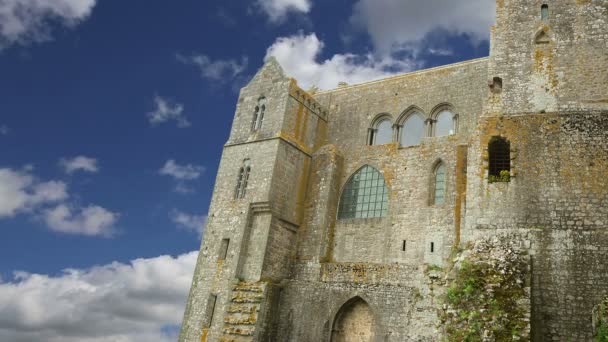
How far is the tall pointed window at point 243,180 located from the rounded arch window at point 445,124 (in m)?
7.40

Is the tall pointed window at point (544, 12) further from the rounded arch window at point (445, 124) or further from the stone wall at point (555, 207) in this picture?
the rounded arch window at point (445, 124)

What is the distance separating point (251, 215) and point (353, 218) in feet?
12.6

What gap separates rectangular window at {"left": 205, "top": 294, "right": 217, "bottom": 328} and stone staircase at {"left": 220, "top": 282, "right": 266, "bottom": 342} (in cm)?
77

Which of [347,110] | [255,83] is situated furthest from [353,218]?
[255,83]

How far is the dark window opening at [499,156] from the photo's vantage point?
1594 centimetres

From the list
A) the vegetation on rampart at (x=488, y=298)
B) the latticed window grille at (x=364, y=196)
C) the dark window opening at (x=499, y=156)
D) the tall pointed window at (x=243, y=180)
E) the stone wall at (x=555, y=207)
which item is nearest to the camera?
the vegetation on rampart at (x=488, y=298)

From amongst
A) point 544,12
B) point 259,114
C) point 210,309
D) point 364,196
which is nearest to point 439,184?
point 364,196

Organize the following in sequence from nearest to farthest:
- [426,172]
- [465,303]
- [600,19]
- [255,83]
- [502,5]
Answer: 1. [465,303]
2. [600,19]
3. [502,5]
4. [426,172]
5. [255,83]

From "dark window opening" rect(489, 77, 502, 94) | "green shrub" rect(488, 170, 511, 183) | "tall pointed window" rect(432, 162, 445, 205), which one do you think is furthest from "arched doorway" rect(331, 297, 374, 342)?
"dark window opening" rect(489, 77, 502, 94)

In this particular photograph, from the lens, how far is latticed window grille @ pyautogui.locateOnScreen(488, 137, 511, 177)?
630 inches

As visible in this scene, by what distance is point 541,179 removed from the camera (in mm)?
14898

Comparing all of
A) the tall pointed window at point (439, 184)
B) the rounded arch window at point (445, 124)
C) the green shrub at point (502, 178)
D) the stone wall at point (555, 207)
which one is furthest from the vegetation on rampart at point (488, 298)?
the rounded arch window at point (445, 124)

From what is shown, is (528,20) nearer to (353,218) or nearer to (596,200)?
(596,200)

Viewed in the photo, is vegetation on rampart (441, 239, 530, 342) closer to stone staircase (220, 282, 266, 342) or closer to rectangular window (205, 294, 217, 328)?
stone staircase (220, 282, 266, 342)
